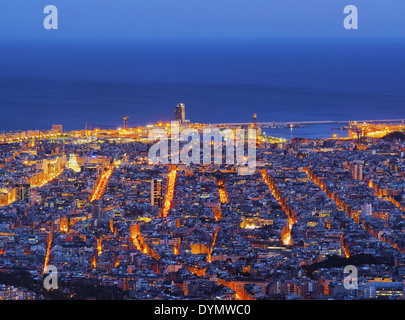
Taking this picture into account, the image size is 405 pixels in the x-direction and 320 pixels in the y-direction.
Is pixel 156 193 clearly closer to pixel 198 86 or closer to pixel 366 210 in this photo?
pixel 366 210

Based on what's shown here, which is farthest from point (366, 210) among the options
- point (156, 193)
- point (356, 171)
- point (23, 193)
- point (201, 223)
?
point (23, 193)

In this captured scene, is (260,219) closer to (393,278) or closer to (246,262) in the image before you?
(246,262)

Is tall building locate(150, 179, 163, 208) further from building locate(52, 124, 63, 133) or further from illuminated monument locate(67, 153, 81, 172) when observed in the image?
building locate(52, 124, 63, 133)

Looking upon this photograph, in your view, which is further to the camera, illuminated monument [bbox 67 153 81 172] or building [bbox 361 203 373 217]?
illuminated monument [bbox 67 153 81 172]

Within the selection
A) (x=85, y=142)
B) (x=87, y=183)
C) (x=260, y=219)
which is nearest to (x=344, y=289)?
(x=260, y=219)

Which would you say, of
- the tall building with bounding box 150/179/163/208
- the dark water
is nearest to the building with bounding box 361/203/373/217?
the tall building with bounding box 150/179/163/208
